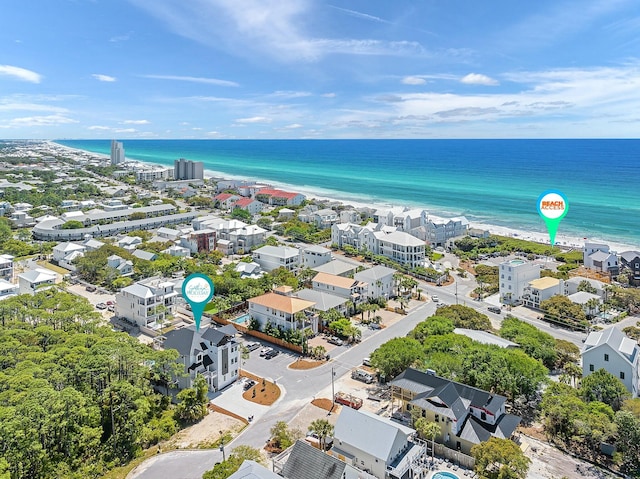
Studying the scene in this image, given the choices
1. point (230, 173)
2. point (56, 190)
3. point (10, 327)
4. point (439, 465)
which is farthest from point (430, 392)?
point (230, 173)

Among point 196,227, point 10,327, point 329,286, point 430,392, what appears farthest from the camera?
point 196,227

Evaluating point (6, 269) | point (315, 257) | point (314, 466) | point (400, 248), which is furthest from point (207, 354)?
point (6, 269)

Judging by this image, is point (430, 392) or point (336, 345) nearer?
point (430, 392)

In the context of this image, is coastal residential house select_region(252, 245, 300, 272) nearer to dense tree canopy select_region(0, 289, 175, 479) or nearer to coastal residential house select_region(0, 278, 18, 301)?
dense tree canopy select_region(0, 289, 175, 479)

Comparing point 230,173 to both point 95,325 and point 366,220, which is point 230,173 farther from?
point 95,325

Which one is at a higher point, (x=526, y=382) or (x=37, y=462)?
(x=526, y=382)

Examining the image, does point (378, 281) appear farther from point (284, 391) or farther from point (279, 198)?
point (279, 198)
